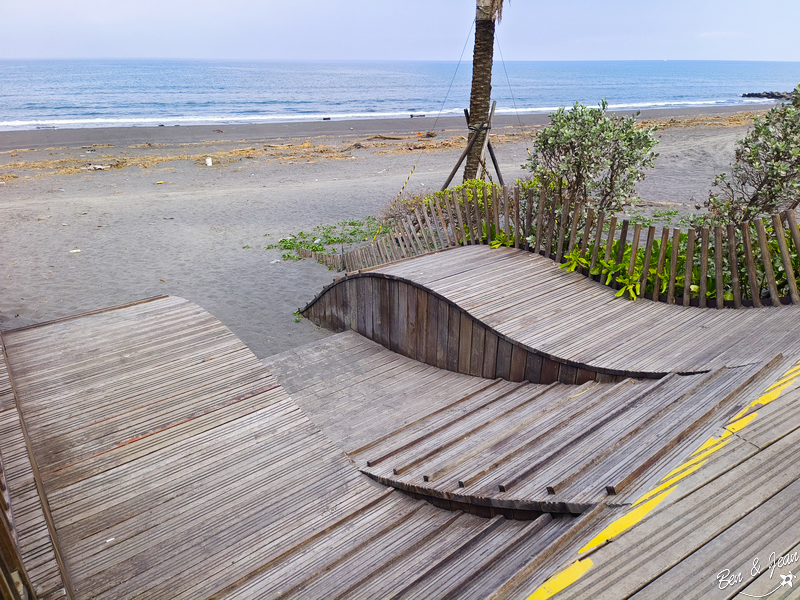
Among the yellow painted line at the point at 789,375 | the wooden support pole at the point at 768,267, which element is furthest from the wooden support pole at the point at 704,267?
the yellow painted line at the point at 789,375

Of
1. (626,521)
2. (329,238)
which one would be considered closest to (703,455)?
(626,521)

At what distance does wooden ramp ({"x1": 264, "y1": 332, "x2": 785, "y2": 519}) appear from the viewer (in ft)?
8.42

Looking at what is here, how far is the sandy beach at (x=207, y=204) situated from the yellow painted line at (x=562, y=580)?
609 centimetres

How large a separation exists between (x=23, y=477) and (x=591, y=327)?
446 cm

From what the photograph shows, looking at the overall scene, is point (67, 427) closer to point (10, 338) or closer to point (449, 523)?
point (10, 338)

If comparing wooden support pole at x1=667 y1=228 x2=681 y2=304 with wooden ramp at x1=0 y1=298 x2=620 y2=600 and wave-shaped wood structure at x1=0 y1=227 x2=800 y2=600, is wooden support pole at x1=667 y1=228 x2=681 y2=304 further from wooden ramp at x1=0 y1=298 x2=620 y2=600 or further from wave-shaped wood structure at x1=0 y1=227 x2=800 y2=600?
wooden ramp at x1=0 y1=298 x2=620 y2=600

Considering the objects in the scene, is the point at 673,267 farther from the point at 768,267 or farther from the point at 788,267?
the point at 788,267

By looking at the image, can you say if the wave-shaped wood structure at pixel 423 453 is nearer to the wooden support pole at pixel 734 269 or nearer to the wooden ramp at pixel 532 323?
the wooden ramp at pixel 532 323

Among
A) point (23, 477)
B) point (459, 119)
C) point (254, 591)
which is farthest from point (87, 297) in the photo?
point (459, 119)

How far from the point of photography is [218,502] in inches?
137

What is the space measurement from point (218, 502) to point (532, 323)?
314cm

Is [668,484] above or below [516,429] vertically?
above

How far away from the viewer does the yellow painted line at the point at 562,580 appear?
1.84 metres

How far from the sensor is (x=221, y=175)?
20125 millimetres
